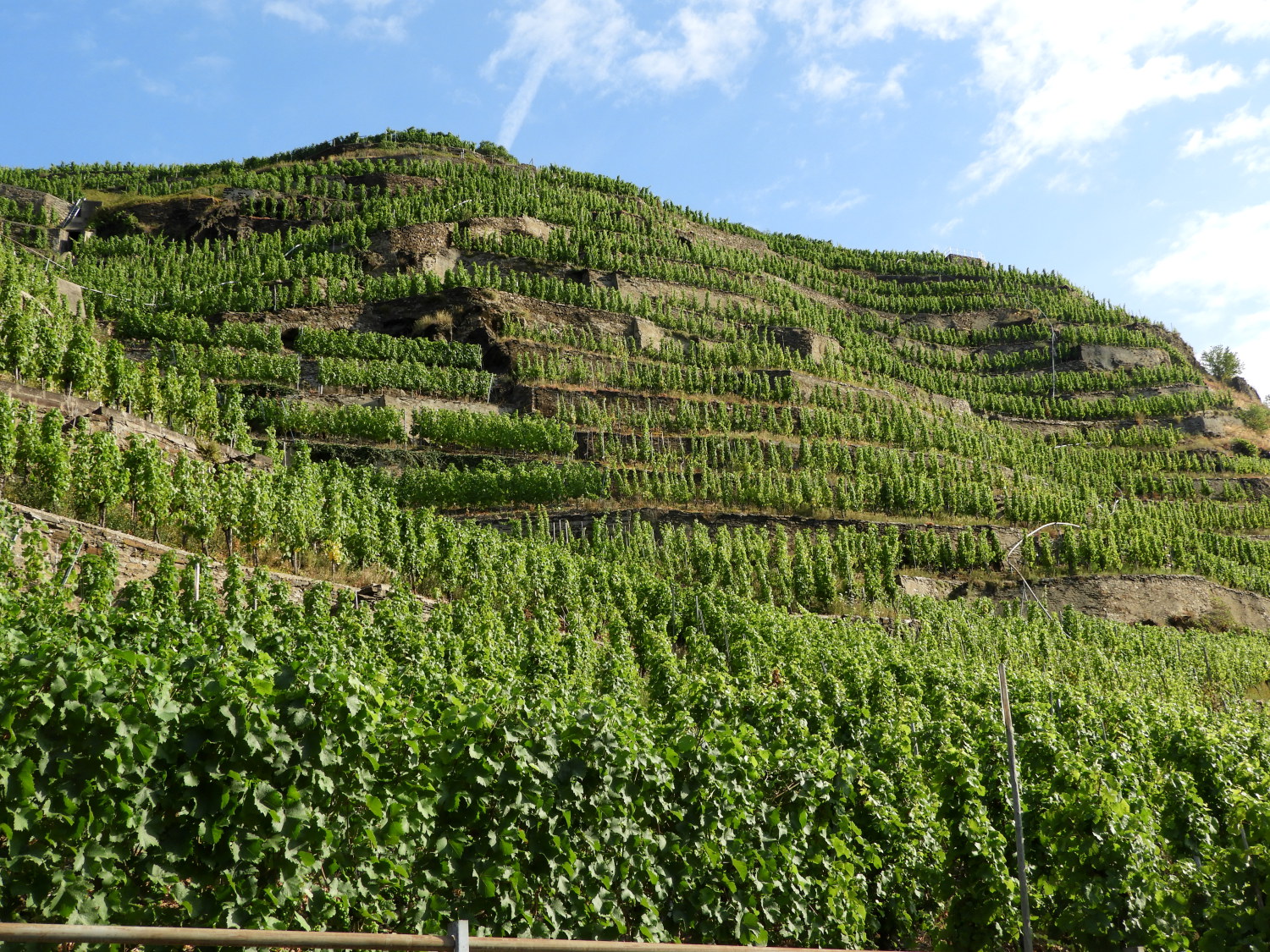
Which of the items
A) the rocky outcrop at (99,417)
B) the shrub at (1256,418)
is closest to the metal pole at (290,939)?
the rocky outcrop at (99,417)

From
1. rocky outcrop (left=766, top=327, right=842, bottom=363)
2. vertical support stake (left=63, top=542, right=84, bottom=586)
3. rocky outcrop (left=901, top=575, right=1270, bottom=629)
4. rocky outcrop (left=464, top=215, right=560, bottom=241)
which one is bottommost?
vertical support stake (left=63, top=542, right=84, bottom=586)

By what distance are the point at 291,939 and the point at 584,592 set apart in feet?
75.1

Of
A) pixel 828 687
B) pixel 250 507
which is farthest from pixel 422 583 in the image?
pixel 828 687

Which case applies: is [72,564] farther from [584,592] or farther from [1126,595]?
[1126,595]

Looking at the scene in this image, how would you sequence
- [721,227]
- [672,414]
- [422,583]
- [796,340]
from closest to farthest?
1. [422,583]
2. [672,414]
3. [796,340]
4. [721,227]

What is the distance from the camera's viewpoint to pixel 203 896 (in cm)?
603

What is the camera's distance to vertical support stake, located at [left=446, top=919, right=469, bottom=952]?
11.9ft

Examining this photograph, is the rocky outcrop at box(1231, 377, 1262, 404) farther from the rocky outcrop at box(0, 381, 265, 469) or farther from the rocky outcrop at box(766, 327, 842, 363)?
the rocky outcrop at box(0, 381, 265, 469)

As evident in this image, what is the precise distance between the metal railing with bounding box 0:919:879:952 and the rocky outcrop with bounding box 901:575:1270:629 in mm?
34203

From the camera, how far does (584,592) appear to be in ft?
86.3

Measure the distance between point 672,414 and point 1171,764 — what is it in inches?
1431

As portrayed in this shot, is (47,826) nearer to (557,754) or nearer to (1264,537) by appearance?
(557,754)

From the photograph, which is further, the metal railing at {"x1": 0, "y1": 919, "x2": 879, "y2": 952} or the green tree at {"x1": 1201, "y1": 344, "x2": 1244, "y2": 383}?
the green tree at {"x1": 1201, "y1": 344, "x2": 1244, "y2": 383}

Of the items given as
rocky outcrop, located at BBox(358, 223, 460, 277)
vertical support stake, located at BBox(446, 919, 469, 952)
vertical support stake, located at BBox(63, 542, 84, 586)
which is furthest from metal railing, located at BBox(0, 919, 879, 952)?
rocky outcrop, located at BBox(358, 223, 460, 277)
